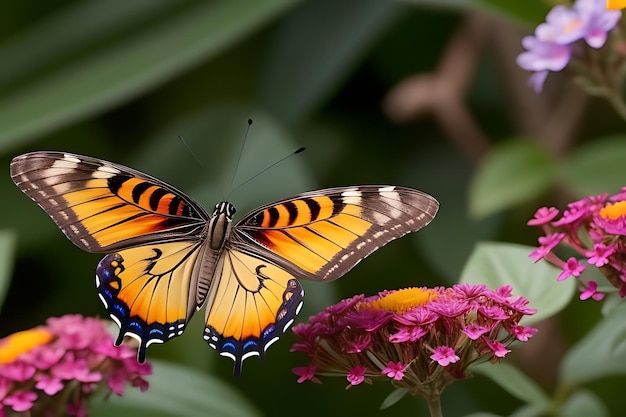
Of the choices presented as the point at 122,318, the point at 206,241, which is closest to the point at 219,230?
the point at 206,241

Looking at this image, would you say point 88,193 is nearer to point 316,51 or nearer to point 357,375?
point 357,375

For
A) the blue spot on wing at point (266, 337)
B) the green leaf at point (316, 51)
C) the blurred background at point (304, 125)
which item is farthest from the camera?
the green leaf at point (316, 51)

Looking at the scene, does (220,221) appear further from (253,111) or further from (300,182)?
(253,111)

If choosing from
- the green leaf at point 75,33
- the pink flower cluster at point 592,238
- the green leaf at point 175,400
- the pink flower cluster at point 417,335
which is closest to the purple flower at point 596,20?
the pink flower cluster at point 592,238

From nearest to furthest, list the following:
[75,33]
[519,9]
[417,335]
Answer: [417,335], [519,9], [75,33]


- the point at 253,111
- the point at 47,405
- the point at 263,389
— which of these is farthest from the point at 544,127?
the point at 47,405

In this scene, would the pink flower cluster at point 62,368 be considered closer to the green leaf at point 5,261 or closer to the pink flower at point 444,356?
the green leaf at point 5,261
